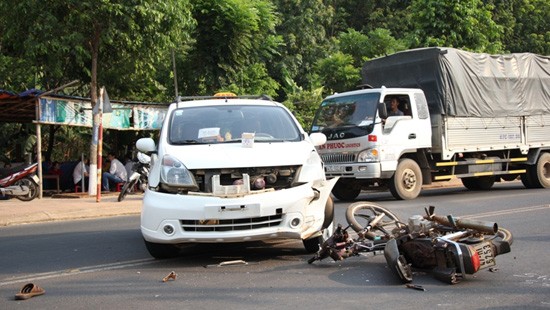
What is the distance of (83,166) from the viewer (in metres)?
19.6

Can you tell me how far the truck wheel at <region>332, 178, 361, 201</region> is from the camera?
14922mm

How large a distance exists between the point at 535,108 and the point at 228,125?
11.6m

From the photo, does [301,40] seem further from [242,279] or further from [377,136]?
[242,279]

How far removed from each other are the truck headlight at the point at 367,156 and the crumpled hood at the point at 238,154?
6345 millimetres

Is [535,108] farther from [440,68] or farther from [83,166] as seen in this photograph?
[83,166]

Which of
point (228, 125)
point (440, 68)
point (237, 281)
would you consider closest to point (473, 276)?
point (237, 281)

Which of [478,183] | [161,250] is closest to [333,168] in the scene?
[478,183]

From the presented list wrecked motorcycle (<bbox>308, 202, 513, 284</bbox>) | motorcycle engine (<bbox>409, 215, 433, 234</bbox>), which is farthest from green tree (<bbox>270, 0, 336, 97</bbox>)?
motorcycle engine (<bbox>409, 215, 433, 234</bbox>)

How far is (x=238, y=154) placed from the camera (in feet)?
22.5

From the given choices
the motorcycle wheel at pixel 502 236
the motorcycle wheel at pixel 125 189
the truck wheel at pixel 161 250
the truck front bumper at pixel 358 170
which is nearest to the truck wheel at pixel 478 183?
the truck front bumper at pixel 358 170

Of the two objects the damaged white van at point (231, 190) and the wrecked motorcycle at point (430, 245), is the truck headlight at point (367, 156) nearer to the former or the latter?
the damaged white van at point (231, 190)

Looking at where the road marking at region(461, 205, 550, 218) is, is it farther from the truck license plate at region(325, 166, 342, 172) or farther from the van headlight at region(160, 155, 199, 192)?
the van headlight at region(160, 155, 199, 192)

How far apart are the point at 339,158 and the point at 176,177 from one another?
761 cm

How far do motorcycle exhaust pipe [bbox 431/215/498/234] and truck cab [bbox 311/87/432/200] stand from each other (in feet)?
23.1
